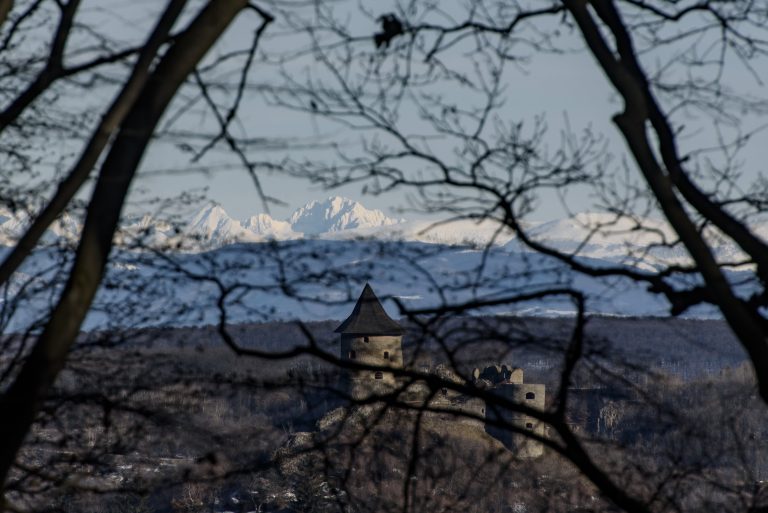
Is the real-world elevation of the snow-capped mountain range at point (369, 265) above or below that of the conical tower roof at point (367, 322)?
below

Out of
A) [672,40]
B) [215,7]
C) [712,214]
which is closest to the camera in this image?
[215,7]

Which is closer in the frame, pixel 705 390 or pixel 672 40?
pixel 672 40

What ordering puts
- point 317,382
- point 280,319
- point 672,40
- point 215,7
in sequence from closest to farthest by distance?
point 215,7
point 317,382
point 280,319
point 672,40

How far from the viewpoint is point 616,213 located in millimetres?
5520

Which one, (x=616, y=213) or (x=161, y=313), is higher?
(x=616, y=213)

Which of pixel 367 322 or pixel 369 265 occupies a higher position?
pixel 367 322

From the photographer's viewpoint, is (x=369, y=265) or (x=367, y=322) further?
(x=367, y=322)

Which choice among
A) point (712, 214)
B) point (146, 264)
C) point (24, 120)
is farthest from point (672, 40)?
point (24, 120)

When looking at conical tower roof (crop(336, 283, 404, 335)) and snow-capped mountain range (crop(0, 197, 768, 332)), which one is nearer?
snow-capped mountain range (crop(0, 197, 768, 332))

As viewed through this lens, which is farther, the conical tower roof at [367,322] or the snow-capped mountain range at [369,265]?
the conical tower roof at [367,322]

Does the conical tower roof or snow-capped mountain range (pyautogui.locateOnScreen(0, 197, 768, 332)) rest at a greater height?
the conical tower roof

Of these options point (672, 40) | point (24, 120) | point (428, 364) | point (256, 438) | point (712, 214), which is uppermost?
point (672, 40)

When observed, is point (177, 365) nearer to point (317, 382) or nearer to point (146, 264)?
point (146, 264)

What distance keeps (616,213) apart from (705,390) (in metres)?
1.48
